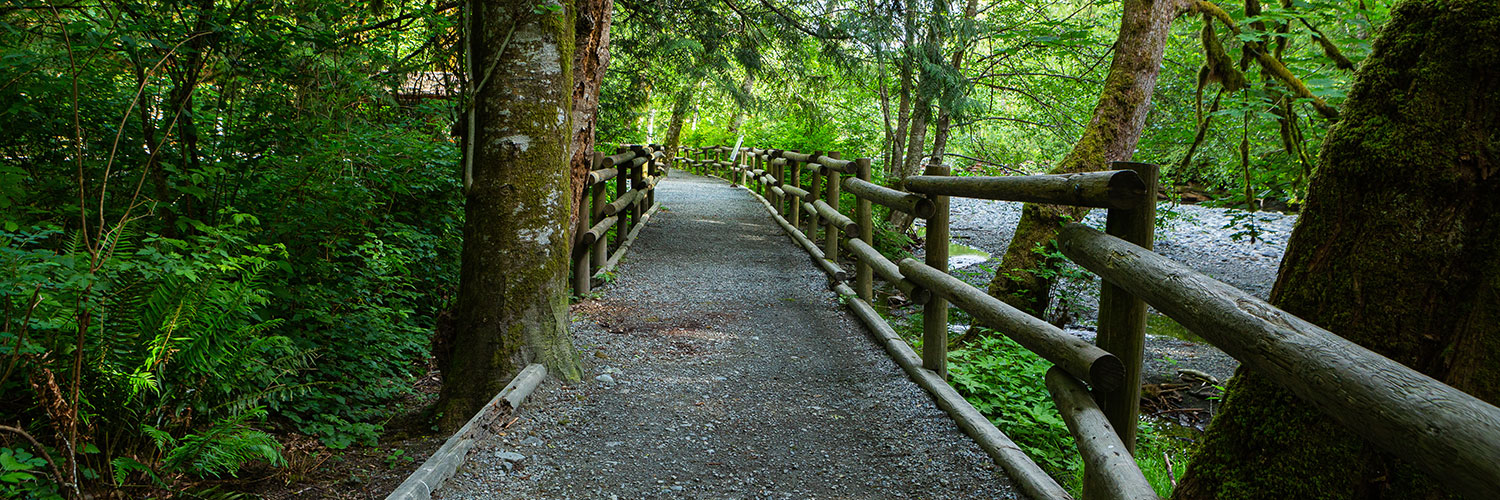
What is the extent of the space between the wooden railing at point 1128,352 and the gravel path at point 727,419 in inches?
11.0

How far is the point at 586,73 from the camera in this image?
213 inches

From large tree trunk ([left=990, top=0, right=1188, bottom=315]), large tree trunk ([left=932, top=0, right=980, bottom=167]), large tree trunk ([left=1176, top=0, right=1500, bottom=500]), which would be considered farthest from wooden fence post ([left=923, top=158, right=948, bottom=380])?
large tree trunk ([left=932, top=0, right=980, bottom=167])

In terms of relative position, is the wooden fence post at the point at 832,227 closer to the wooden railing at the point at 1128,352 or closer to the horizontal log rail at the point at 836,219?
the horizontal log rail at the point at 836,219

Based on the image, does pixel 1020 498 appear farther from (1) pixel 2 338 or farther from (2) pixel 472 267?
(1) pixel 2 338

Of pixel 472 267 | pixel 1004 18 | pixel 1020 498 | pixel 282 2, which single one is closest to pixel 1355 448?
pixel 1020 498

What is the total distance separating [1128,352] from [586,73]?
13.5 feet

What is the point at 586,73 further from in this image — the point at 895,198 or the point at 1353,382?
the point at 1353,382

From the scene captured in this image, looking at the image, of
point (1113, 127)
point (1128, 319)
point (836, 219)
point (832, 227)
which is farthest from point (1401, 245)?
point (832, 227)

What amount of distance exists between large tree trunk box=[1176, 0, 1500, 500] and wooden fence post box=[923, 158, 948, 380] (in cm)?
239

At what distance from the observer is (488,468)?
300 cm

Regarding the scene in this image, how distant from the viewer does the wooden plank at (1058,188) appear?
232 cm

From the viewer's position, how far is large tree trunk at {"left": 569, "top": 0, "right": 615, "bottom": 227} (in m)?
5.18

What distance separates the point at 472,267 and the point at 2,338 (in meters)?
1.65

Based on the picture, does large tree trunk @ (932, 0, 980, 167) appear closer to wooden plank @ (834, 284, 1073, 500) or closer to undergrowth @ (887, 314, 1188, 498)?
undergrowth @ (887, 314, 1188, 498)
